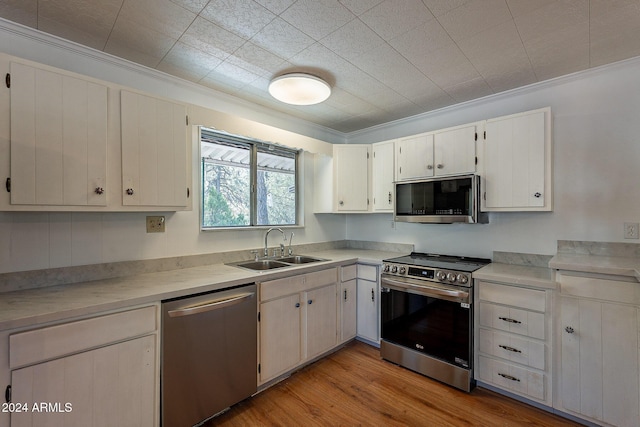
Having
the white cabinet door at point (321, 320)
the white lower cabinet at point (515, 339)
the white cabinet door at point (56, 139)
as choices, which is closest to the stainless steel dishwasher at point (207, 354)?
the white cabinet door at point (321, 320)

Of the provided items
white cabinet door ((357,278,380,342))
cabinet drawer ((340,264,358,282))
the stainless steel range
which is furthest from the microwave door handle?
cabinet drawer ((340,264,358,282))

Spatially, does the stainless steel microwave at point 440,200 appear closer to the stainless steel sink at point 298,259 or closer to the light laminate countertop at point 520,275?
the light laminate countertop at point 520,275

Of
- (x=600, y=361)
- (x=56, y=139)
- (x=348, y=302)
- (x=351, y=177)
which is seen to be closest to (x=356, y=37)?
(x=351, y=177)

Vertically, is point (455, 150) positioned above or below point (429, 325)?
above

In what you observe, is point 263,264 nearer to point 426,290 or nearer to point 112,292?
point 112,292

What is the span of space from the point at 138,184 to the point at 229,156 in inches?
41.0

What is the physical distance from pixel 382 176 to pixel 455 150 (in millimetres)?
806

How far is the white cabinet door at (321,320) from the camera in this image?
8.17ft

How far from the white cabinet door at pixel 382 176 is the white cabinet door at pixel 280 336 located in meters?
1.45

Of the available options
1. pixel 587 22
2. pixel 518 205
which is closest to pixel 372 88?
pixel 587 22

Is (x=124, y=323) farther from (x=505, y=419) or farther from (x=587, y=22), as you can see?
(x=587, y=22)

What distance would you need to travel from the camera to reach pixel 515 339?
2.07 metres

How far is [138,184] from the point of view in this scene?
6.12 ft

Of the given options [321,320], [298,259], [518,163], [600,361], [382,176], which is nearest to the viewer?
[600,361]
